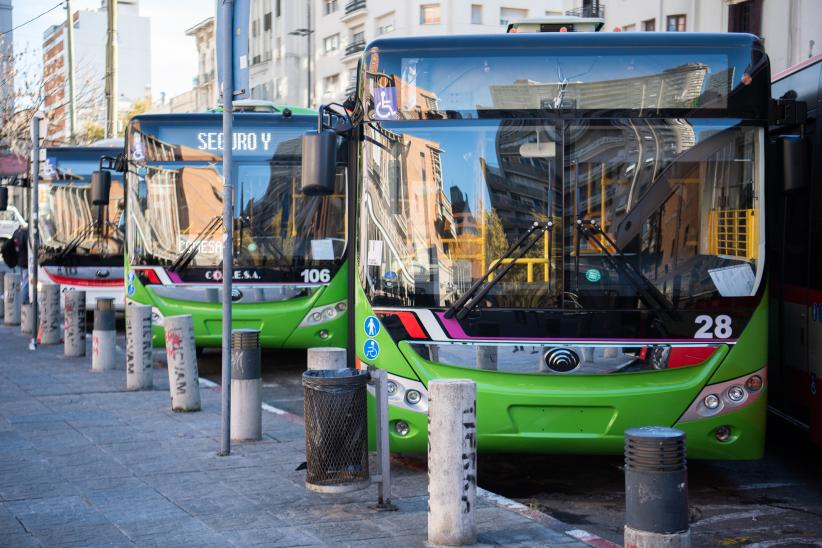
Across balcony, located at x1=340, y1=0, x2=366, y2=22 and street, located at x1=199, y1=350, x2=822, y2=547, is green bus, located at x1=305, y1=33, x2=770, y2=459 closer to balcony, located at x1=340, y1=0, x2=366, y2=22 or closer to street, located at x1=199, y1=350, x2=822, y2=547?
street, located at x1=199, y1=350, x2=822, y2=547

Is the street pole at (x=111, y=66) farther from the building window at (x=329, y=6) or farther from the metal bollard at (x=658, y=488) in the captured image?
the building window at (x=329, y=6)

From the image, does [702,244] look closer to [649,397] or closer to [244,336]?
[649,397]

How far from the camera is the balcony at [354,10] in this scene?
61.6m

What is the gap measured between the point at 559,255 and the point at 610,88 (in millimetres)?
1145

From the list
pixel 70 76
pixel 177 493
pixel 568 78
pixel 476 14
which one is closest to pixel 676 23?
pixel 70 76

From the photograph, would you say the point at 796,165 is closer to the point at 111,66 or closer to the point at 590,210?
the point at 590,210

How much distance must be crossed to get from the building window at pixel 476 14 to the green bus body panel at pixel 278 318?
47.8m

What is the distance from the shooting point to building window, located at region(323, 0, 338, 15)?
65.4 metres

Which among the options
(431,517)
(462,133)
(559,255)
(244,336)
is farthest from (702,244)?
(244,336)

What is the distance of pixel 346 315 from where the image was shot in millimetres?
14109

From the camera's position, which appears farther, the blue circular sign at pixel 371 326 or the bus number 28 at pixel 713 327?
the blue circular sign at pixel 371 326

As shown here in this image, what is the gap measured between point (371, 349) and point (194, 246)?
6729mm

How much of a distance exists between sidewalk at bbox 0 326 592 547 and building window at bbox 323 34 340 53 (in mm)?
55101

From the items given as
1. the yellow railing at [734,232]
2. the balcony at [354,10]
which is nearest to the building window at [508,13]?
the balcony at [354,10]
